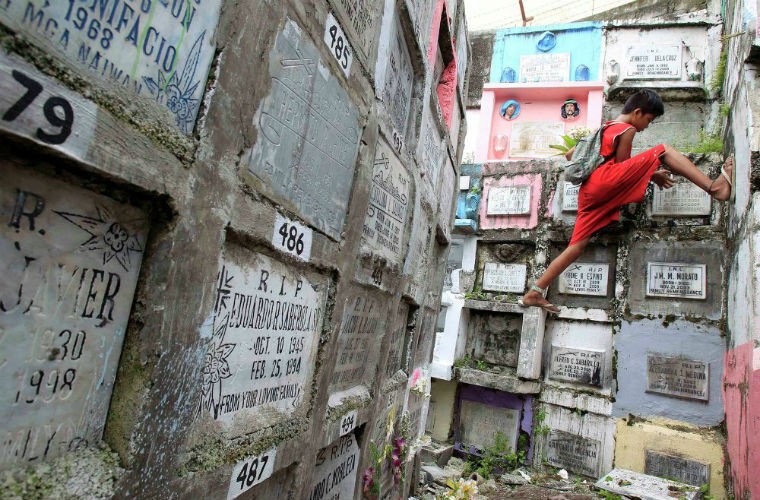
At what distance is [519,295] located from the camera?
8016mm

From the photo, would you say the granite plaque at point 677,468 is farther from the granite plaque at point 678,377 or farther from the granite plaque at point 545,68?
the granite plaque at point 545,68

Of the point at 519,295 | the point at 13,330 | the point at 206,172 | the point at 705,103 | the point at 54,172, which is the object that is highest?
the point at 705,103

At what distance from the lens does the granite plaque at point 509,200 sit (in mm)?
8242

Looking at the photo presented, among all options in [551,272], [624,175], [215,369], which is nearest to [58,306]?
[215,369]

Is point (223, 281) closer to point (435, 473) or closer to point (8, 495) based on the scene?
point (8, 495)

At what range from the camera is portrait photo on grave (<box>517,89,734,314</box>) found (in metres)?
5.64

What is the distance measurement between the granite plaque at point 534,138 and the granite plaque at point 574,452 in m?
5.70

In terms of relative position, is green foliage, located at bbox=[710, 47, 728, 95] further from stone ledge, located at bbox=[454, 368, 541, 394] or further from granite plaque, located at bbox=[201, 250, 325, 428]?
granite plaque, located at bbox=[201, 250, 325, 428]

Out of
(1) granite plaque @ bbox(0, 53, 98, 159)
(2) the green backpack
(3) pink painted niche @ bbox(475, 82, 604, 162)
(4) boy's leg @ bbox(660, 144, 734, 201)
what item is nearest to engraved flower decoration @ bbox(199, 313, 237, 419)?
(1) granite plaque @ bbox(0, 53, 98, 159)

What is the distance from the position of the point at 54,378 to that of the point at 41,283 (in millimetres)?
226

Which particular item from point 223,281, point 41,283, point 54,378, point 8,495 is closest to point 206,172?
point 223,281

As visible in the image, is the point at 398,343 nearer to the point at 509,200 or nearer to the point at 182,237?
the point at 182,237

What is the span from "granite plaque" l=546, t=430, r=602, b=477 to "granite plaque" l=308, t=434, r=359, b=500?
4.98 meters

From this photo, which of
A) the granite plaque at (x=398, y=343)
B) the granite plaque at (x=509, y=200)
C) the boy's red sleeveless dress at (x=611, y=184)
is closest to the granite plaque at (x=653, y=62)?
the granite plaque at (x=509, y=200)
